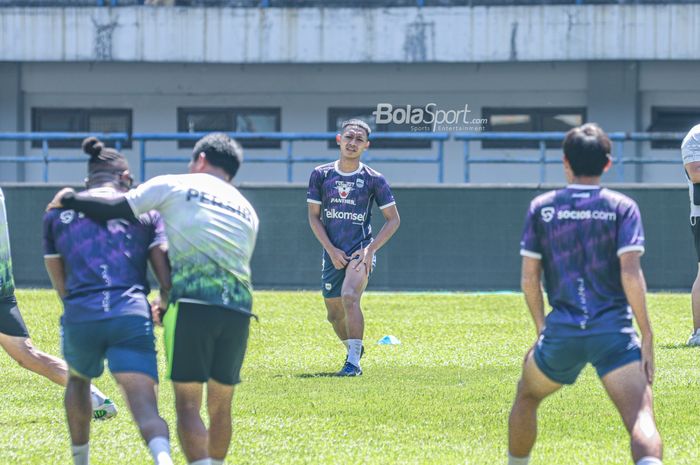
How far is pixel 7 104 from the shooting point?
26.1 m

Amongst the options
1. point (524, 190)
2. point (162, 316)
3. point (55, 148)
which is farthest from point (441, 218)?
point (162, 316)

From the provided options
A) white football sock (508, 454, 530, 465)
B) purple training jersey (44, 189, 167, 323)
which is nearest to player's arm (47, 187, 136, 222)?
purple training jersey (44, 189, 167, 323)

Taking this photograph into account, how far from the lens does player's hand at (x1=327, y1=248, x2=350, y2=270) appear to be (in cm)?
1107

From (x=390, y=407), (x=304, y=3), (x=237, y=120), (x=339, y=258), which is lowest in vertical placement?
(x=390, y=407)

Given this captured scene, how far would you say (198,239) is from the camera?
6.31 m

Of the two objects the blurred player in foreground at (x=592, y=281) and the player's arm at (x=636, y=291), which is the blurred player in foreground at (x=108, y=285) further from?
the player's arm at (x=636, y=291)

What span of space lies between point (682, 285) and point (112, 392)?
1304 centimetres

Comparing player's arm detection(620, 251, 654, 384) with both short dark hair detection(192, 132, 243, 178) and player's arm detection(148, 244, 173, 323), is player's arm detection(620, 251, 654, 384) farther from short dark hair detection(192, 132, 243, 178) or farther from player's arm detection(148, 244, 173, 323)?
player's arm detection(148, 244, 173, 323)

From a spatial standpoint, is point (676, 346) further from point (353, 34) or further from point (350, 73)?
point (350, 73)

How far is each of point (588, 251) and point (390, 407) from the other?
140 inches

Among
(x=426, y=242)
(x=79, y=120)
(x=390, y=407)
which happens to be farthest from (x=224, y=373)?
(x=79, y=120)

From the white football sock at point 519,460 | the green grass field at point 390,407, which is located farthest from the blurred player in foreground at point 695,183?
the white football sock at point 519,460

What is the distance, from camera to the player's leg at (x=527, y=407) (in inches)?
249

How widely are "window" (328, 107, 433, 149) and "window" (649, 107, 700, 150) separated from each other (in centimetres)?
430
